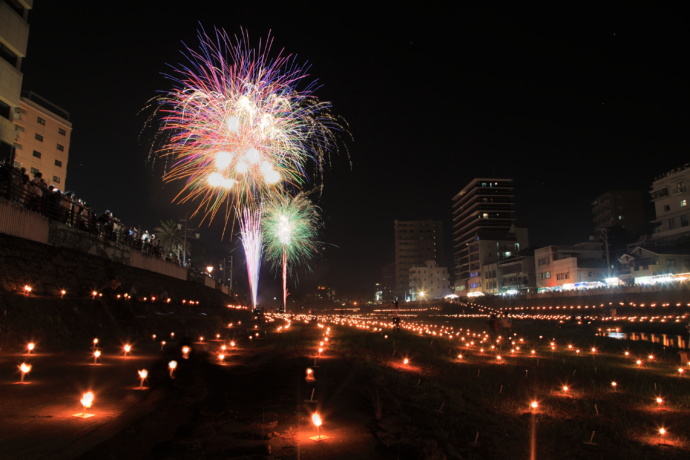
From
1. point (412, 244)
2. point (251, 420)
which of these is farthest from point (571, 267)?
point (412, 244)

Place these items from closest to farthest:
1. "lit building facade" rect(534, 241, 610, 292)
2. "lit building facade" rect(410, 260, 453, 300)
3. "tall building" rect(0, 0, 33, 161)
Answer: "tall building" rect(0, 0, 33, 161) → "lit building facade" rect(534, 241, 610, 292) → "lit building facade" rect(410, 260, 453, 300)

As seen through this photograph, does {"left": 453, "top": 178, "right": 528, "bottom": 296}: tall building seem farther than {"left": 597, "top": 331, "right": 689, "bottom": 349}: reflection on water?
Yes

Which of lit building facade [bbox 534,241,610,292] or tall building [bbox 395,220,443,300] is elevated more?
tall building [bbox 395,220,443,300]

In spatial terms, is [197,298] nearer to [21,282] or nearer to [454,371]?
[21,282]

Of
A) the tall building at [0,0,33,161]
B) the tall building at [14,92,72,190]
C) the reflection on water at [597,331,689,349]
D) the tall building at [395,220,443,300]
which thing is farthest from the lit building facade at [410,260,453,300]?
the tall building at [0,0,33,161]

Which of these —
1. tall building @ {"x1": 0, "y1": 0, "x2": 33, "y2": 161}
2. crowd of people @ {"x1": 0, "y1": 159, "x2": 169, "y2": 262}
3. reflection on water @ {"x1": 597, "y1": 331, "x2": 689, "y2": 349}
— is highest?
tall building @ {"x1": 0, "y1": 0, "x2": 33, "y2": 161}

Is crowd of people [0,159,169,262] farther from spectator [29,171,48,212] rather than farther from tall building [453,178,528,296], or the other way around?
tall building [453,178,528,296]

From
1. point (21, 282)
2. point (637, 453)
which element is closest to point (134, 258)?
point (21, 282)

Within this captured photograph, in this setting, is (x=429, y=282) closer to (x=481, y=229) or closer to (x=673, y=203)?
(x=481, y=229)
